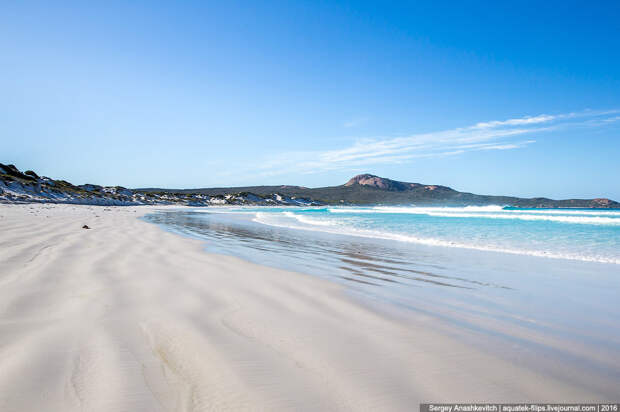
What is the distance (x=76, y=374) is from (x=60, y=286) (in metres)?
2.74

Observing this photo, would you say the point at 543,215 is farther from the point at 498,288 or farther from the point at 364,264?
the point at 498,288

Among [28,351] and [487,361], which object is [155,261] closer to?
[28,351]

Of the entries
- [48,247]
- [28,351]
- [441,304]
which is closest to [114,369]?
[28,351]

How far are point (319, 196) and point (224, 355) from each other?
146276 mm

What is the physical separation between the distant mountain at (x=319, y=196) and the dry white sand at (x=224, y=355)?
148 feet

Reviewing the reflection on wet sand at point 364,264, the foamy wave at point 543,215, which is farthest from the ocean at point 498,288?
the foamy wave at point 543,215

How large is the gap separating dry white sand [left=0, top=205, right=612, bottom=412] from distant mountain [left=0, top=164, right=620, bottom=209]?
148ft

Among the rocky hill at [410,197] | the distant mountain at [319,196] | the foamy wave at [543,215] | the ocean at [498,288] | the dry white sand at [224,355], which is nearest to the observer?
the dry white sand at [224,355]

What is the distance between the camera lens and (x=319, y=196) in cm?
14850

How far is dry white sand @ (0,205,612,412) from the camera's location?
74.3 inches

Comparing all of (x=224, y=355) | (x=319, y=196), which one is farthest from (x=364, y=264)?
(x=319, y=196)

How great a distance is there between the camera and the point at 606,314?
385 cm

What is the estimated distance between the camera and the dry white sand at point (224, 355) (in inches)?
74.3

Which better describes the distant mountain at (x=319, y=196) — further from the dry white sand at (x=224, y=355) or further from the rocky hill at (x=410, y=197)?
the dry white sand at (x=224, y=355)
